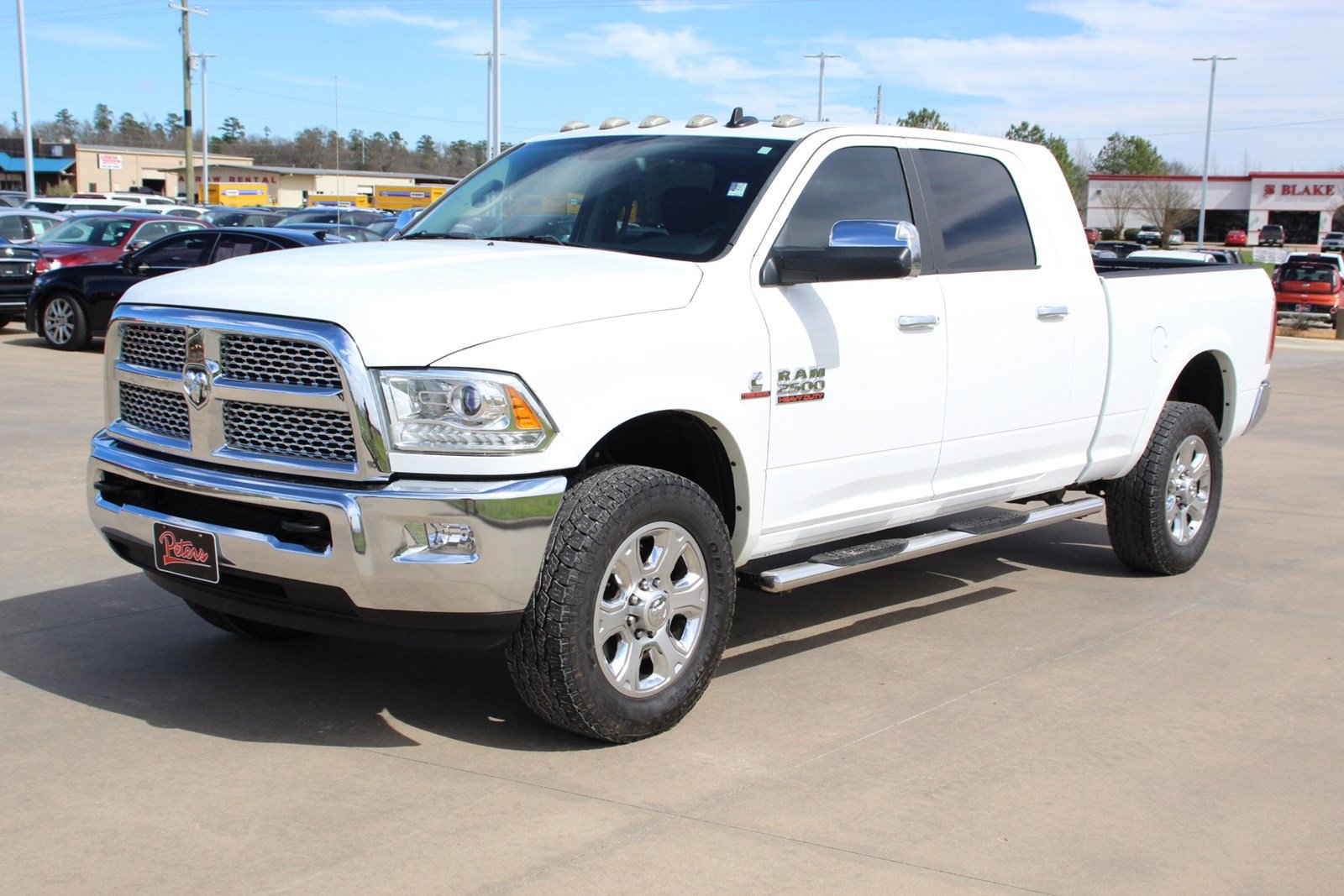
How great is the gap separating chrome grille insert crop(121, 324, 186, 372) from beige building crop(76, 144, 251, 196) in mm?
87370

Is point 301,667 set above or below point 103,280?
below

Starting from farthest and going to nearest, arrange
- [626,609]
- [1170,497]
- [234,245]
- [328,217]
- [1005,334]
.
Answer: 1. [328,217]
2. [234,245]
3. [1170,497]
4. [1005,334]
5. [626,609]

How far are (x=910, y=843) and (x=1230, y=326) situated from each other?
4.56 metres

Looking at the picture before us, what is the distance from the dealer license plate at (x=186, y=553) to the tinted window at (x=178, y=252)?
1282 centimetres

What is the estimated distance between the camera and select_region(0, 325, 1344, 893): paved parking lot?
12.2 ft

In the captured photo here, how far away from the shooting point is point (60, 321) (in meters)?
16.9

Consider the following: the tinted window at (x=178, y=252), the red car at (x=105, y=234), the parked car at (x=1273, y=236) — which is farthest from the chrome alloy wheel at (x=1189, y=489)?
the parked car at (x=1273, y=236)

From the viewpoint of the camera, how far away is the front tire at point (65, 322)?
1672 cm

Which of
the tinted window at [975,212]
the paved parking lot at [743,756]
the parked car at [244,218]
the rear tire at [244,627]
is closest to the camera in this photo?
the paved parking lot at [743,756]

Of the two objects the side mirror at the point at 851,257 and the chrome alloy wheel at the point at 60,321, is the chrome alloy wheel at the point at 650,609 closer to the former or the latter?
the side mirror at the point at 851,257

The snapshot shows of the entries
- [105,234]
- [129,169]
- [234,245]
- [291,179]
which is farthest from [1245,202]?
[234,245]

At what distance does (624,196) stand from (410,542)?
1.92 meters

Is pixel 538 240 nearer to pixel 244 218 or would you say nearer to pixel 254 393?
pixel 254 393

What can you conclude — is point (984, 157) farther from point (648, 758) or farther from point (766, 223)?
point (648, 758)
